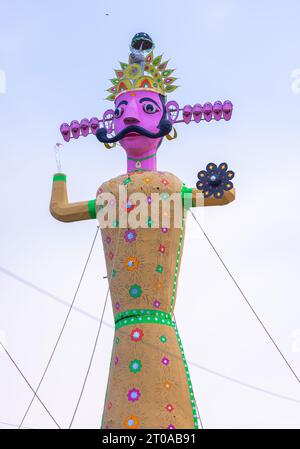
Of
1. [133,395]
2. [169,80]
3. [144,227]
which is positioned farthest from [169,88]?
[133,395]

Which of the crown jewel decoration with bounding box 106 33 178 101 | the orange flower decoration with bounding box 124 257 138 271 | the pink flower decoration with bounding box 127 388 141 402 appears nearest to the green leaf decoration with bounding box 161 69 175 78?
the crown jewel decoration with bounding box 106 33 178 101

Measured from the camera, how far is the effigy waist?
12.0 metres

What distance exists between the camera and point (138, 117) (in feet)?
41.3

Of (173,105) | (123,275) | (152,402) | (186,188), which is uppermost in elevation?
(173,105)

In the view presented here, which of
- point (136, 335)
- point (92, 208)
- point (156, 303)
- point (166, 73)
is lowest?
point (136, 335)

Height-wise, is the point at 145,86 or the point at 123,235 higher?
the point at 145,86

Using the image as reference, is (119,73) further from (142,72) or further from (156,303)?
(156,303)

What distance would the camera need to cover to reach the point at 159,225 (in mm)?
12289

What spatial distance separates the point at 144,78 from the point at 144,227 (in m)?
1.81

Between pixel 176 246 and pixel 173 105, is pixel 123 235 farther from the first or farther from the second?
pixel 173 105

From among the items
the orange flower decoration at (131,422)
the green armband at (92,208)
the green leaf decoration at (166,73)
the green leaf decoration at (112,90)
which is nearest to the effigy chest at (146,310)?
the orange flower decoration at (131,422)

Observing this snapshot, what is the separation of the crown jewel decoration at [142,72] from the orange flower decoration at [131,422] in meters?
3.73
